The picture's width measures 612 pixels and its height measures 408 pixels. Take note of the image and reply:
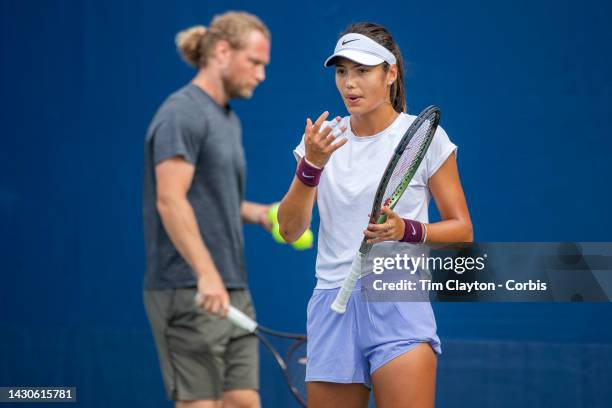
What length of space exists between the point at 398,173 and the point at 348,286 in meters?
0.35

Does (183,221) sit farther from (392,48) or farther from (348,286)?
(392,48)

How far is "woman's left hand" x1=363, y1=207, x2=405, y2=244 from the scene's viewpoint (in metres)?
2.98

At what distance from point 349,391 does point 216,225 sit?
637 mm

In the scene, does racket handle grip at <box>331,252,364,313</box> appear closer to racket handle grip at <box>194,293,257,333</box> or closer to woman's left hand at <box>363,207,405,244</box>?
woman's left hand at <box>363,207,405,244</box>

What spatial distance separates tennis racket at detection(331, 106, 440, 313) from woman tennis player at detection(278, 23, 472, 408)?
0.03 meters

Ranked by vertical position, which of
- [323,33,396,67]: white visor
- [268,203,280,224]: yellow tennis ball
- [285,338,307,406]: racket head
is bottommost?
[285,338,307,406]: racket head

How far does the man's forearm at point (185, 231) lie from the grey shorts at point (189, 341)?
0.12m

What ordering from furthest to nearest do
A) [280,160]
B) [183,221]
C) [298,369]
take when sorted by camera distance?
1. [280,160]
2. [298,369]
3. [183,221]

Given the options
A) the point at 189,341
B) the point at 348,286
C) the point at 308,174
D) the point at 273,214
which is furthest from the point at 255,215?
the point at 273,214

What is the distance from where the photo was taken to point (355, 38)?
Result: 321cm

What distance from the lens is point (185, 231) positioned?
2732 millimetres

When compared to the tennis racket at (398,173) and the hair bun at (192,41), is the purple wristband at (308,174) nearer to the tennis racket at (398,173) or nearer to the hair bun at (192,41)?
the tennis racket at (398,173)

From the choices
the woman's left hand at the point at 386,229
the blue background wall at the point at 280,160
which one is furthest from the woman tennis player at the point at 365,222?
the blue background wall at the point at 280,160

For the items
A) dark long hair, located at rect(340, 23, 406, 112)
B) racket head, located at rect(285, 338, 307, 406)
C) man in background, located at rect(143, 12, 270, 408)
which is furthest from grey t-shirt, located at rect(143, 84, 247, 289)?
racket head, located at rect(285, 338, 307, 406)
